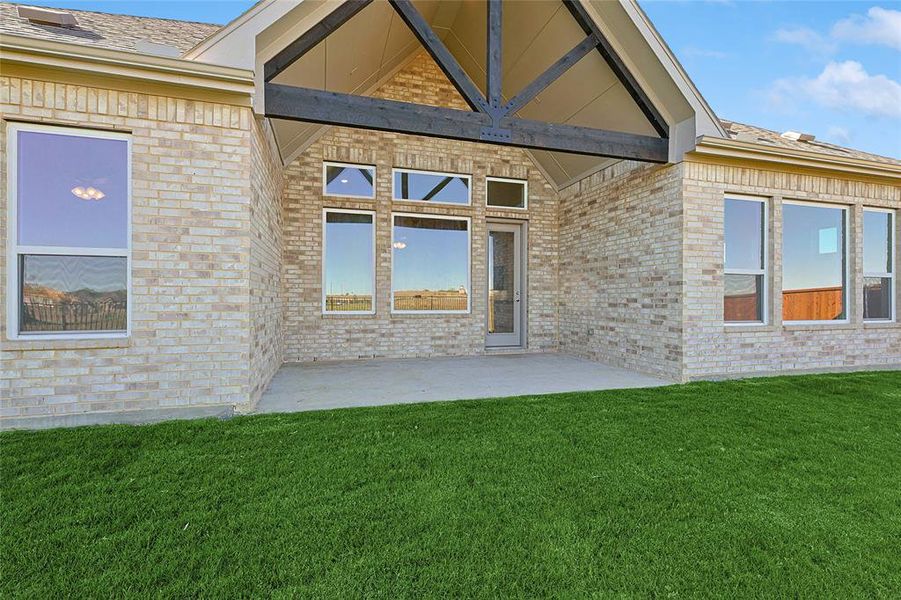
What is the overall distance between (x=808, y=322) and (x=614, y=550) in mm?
6596

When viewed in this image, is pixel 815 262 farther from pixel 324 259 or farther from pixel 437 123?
pixel 324 259

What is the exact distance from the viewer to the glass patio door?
8.51m

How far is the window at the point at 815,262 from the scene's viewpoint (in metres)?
6.48

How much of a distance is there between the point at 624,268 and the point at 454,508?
5.42 meters

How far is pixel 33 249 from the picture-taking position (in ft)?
12.1

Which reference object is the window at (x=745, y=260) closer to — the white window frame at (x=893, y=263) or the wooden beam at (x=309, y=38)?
the white window frame at (x=893, y=263)

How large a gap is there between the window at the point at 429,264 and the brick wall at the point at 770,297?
3897mm

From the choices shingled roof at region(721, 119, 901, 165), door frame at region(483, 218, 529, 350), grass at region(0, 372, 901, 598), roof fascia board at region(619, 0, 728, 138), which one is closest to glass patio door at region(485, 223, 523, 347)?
door frame at region(483, 218, 529, 350)

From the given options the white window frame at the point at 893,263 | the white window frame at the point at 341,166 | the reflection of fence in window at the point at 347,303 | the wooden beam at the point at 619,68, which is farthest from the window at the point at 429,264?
the white window frame at the point at 893,263

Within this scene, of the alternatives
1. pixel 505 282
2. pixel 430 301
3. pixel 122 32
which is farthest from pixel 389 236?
pixel 122 32

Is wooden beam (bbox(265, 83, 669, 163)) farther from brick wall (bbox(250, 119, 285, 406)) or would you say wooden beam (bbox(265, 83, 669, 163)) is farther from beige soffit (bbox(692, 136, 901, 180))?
beige soffit (bbox(692, 136, 901, 180))

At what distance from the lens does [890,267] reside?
23.0 ft

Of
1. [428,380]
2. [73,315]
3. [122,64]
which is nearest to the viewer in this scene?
[122,64]

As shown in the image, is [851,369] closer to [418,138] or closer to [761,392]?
[761,392]
